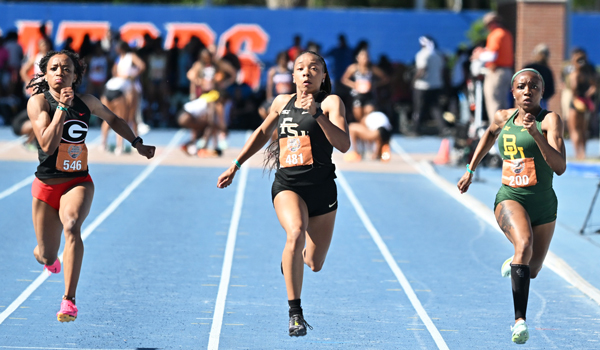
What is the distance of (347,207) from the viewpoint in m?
12.8

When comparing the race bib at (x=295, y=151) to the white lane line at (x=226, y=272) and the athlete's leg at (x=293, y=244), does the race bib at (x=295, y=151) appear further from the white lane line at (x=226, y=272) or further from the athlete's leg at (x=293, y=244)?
the white lane line at (x=226, y=272)

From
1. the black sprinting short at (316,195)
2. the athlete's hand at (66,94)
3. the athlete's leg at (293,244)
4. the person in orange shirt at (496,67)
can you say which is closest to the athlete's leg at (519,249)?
the black sprinting short at (316,195)

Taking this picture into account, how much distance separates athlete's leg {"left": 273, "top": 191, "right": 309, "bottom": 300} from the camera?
598 centimetres

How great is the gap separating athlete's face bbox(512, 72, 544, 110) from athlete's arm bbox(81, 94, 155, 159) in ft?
8.35

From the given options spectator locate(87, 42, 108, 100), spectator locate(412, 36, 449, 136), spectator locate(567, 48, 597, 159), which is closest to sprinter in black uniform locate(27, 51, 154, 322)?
spectator locate(567, 48, 597, 159)

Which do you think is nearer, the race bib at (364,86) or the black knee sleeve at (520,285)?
the black knee sleeve at (520,285)

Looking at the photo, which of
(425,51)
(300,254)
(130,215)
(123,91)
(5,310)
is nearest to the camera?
(300,254)

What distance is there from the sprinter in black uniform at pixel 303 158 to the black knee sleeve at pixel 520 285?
4.20ft

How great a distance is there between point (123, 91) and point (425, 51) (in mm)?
7342

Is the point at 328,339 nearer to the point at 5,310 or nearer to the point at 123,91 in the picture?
the point at 5,310

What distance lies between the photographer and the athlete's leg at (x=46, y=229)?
20.9ft

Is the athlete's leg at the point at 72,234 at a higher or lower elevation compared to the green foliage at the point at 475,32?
higher

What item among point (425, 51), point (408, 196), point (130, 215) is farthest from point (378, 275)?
point (425, 51)

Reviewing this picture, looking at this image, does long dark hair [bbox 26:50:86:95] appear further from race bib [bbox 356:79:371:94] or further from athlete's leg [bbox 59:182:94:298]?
race bib [bbox 356:79:371:94]
